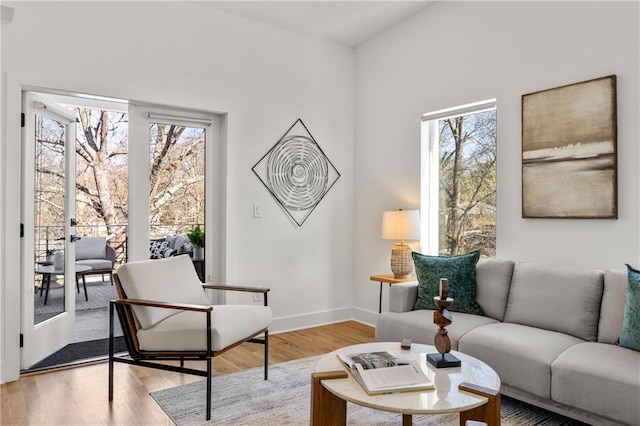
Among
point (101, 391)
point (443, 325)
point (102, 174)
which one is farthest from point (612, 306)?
point (102, 174)

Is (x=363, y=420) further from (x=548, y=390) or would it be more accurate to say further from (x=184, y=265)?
(x=184, y=265)

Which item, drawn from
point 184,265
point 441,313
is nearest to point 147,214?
point 184,265

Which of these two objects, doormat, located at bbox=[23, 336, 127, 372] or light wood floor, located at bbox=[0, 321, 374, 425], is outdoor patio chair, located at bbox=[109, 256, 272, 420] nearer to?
light wood floor, located at bbox=[0, 321, 374, 425]

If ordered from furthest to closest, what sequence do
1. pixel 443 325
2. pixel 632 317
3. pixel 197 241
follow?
pixel 197 241, pixel 632 317, pixel 443 325

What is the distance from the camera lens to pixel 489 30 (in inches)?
131

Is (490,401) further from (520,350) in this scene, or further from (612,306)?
(612,306)

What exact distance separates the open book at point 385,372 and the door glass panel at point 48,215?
2443 millimetres

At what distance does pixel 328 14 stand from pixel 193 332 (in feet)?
9.76

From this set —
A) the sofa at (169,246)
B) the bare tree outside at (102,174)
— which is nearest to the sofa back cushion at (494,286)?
the sofa at (169,246)

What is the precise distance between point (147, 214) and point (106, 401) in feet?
4.98

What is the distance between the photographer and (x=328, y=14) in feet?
12.8

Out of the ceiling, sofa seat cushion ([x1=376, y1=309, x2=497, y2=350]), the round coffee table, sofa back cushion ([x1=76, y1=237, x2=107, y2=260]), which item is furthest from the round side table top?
sofa back cushion ([x1=76, y1=237, x2=107, y2=260])

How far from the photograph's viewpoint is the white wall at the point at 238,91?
298 cm

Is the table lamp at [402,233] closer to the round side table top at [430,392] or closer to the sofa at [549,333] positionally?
the sofa at [549,333]
